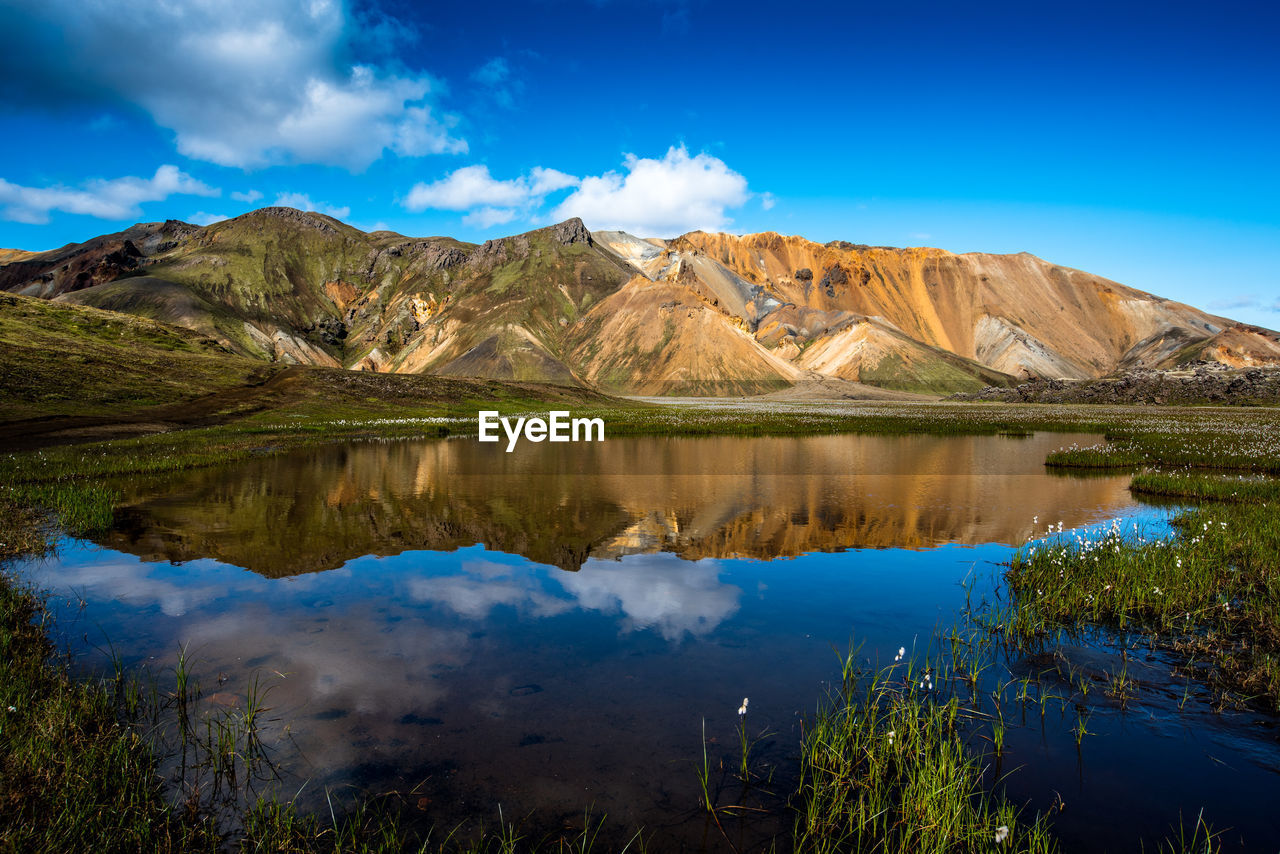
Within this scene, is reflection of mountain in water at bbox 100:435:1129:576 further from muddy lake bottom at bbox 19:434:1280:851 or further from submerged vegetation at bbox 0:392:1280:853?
submerged vegetation at bbox 0:392:1280:853

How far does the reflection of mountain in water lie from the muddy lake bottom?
0.63ft

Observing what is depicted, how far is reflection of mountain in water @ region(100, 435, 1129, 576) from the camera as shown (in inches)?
718

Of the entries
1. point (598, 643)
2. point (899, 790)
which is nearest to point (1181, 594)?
point (899, 790)

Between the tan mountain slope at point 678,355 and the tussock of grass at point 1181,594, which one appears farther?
the tan mountain slope at point 678,355

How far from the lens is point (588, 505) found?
24203mm

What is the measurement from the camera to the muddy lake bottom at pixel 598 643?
6.91 m

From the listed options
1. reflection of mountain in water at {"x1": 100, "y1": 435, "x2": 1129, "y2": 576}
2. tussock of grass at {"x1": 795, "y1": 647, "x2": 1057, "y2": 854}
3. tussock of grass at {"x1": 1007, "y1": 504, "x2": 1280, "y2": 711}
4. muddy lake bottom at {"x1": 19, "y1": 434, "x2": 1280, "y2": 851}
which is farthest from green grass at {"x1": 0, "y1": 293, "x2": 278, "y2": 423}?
tussock of grass at {"x1": 1007, "y1": 504, "x2": 1280, "y2": 711}

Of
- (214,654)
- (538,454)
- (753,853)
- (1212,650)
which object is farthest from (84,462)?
(1212,650)

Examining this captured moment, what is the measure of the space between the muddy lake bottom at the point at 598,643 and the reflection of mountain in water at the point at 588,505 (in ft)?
0.63

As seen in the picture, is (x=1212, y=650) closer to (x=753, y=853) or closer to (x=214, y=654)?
(x=753, y=853)

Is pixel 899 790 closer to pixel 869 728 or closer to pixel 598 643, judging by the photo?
pixel 869 728

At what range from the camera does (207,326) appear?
168875 mm

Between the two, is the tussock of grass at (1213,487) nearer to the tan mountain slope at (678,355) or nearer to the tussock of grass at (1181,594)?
the tussock of grass at (1181,594)

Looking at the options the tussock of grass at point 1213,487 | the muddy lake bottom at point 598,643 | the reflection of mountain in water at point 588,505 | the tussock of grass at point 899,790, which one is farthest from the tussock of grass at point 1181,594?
the tussock of grass at point 1213,487
